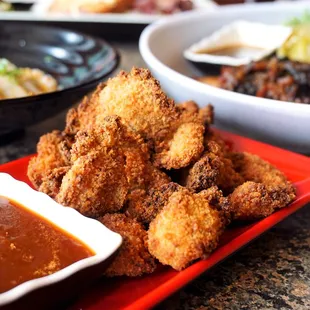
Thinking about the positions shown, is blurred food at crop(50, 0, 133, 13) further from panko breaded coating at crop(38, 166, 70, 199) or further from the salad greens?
panko breaded coating at crop(38, 166, 70, 199)

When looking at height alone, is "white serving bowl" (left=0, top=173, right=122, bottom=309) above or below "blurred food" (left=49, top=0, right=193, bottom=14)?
above

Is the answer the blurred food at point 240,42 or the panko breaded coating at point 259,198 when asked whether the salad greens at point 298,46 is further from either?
the panko breaded coating at point 259,198

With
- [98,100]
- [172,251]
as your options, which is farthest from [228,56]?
[172,251]

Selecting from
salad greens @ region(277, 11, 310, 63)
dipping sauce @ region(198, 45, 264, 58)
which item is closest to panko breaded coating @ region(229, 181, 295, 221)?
salad greens @ region(277, 11, 310, 63)

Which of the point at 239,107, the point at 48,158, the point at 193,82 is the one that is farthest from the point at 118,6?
the point at 48,158

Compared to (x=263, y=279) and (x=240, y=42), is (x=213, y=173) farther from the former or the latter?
(x=240, y=42)

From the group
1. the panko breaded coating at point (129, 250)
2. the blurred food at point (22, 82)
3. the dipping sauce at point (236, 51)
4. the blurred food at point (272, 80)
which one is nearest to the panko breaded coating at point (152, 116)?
the panko breaded coating at point (129, 250)
